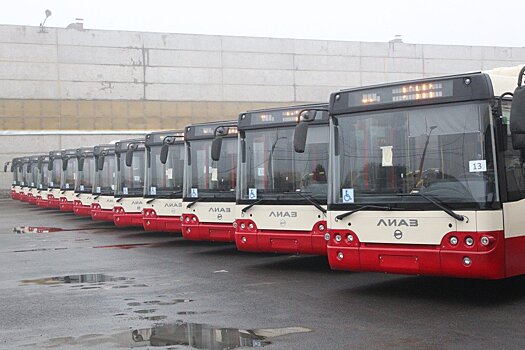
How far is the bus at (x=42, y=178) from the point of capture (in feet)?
120

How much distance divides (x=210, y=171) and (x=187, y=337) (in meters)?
8.23

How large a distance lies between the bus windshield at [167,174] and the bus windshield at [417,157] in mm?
8785

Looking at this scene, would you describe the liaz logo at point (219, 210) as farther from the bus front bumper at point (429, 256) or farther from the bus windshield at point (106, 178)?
the bus windshield at point (106, 178)

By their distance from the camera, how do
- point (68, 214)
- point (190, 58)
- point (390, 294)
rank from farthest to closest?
point (190, 58), point (68, 214), point (390, 294)

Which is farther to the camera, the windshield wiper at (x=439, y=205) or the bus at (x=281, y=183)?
the bus at (x=281, y=183)

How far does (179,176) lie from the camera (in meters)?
18.8

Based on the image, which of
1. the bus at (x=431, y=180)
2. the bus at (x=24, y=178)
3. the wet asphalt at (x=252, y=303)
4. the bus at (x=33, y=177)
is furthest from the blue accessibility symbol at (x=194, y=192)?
the bus at (x=24, y=178)

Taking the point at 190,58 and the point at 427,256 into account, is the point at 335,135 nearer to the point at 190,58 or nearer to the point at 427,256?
the point at 427,256

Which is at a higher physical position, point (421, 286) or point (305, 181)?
point (305, 181)

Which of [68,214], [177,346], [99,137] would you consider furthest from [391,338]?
[99,137]

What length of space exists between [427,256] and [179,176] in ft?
33.5

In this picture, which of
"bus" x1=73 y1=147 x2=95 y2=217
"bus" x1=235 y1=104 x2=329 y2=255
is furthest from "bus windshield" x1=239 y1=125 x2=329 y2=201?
"bus" x1=73 y1=147 x2=95 y2=217

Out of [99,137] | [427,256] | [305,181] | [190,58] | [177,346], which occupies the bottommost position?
[177,346]

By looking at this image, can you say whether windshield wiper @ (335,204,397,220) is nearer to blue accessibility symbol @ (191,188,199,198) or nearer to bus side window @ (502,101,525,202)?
bus side window @ (502,101,525,202)
